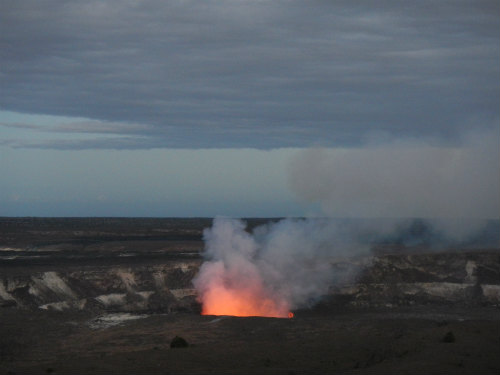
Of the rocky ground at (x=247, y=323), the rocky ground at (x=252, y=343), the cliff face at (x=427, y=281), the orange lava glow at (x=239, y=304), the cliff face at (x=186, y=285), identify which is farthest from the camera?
the cliff face at (x=427, y=281)

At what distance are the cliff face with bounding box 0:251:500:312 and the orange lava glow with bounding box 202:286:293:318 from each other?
1852mm

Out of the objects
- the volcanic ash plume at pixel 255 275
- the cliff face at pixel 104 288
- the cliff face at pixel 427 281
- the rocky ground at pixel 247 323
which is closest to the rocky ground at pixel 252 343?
the rocky ground at pixel 247 323

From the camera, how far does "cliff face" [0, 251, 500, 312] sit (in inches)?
2653

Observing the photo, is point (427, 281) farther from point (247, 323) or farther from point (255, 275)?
point (247, 323)

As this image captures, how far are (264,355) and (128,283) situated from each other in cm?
3586

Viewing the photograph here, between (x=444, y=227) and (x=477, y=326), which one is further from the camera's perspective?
(x=444, y=227)

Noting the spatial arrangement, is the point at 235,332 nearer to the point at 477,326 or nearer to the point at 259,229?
the point at 477,326

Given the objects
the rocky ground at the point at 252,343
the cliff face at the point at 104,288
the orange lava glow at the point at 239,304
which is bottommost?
the rocky ground at the point at 252,343

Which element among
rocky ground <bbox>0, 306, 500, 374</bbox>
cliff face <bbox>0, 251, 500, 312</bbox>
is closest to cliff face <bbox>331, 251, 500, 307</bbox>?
cliff face <bbox>0, 251, 500, 312</bbox>

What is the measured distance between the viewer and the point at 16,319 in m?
55.3

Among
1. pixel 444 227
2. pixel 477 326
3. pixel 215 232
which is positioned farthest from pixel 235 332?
pixel 444 227

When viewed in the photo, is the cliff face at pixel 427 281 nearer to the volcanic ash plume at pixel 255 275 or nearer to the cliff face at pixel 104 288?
the volcanic ash plume at pixel 255 275

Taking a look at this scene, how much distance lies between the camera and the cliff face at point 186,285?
221ft

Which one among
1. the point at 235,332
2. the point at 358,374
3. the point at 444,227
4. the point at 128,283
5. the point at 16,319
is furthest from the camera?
the point at 444,227
